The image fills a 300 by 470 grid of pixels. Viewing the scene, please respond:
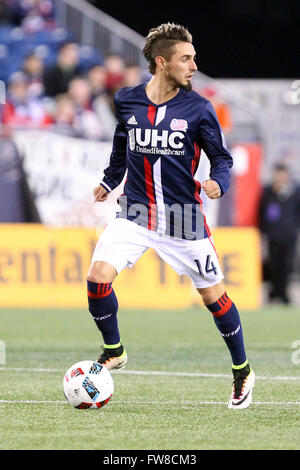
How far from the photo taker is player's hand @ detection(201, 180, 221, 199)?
635 centimetres

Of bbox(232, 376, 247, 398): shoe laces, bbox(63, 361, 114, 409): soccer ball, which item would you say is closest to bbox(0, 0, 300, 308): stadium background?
bbox(232, 376, 247, 398): shoe laces

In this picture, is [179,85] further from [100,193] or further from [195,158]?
Answer: [100,193]

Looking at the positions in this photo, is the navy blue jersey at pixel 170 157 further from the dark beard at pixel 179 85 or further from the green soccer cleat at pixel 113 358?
the green soccer cleat at pixel 113 358

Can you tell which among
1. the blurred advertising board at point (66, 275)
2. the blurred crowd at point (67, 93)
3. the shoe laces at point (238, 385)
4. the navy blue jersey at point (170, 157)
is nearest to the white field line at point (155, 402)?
the shoe laces at point (238, 385)

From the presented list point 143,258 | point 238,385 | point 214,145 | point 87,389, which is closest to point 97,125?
point 143,258

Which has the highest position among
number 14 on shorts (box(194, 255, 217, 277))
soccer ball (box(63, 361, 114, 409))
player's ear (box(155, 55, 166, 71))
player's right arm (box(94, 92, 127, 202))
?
player's ear (box(155, 55, 166, 71))

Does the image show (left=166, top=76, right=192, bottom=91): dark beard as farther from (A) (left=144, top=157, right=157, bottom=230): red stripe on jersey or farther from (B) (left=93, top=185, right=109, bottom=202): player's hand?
(B) (left=93, top=185, right=109, bottom=202): player's hand

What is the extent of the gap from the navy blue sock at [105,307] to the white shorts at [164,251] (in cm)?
18

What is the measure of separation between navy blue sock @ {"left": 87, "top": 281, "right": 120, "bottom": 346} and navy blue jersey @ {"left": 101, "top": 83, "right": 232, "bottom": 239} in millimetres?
514

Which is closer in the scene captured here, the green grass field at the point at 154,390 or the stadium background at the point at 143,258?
the green grass field at the point at 154,390

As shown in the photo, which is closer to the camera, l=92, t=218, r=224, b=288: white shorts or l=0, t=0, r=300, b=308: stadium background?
l=92, t=218, r=224, b=288: white shorts

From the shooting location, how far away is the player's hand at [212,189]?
20.8 feet

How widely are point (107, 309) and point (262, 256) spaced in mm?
10700

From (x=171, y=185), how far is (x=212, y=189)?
1.46 feet
